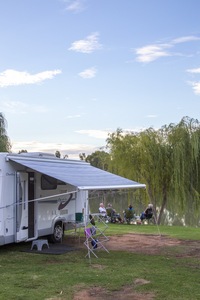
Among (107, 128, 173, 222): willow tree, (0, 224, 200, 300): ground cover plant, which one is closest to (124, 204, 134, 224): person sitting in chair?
(107, 128, 173, 222): willow tree

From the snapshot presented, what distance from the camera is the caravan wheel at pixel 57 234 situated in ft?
37.6

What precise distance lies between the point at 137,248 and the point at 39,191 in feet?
8.94

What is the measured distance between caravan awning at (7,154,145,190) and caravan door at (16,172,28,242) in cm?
41

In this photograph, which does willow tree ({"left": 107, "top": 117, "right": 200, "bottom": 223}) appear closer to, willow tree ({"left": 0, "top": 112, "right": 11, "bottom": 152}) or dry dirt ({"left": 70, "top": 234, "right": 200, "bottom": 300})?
willow tree ({"left": 0, "top": 112, "right": 11, "bottom": 152})

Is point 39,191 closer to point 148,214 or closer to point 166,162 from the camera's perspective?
point 148,214

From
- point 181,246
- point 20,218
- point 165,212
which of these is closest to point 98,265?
point 20,218

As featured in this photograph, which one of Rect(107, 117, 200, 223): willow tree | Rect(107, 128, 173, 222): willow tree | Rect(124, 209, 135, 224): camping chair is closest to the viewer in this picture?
Rect(124, 209, 135, 224): camping chair

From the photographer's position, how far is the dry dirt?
20.8ft

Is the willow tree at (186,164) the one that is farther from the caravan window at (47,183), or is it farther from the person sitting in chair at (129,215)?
the caravan window at (47,183)

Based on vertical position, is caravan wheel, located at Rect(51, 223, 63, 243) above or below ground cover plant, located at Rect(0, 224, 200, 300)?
above

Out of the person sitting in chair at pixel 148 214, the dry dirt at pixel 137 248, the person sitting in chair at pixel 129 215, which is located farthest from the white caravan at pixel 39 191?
the person sitting in chair at pixel 148 214

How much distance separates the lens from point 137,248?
1080 cm

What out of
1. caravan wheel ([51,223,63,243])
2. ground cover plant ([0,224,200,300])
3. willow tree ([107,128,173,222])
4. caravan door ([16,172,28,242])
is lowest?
ground cover plant ([0,224,200,300])

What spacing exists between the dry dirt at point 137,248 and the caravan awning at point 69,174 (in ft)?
5.07
